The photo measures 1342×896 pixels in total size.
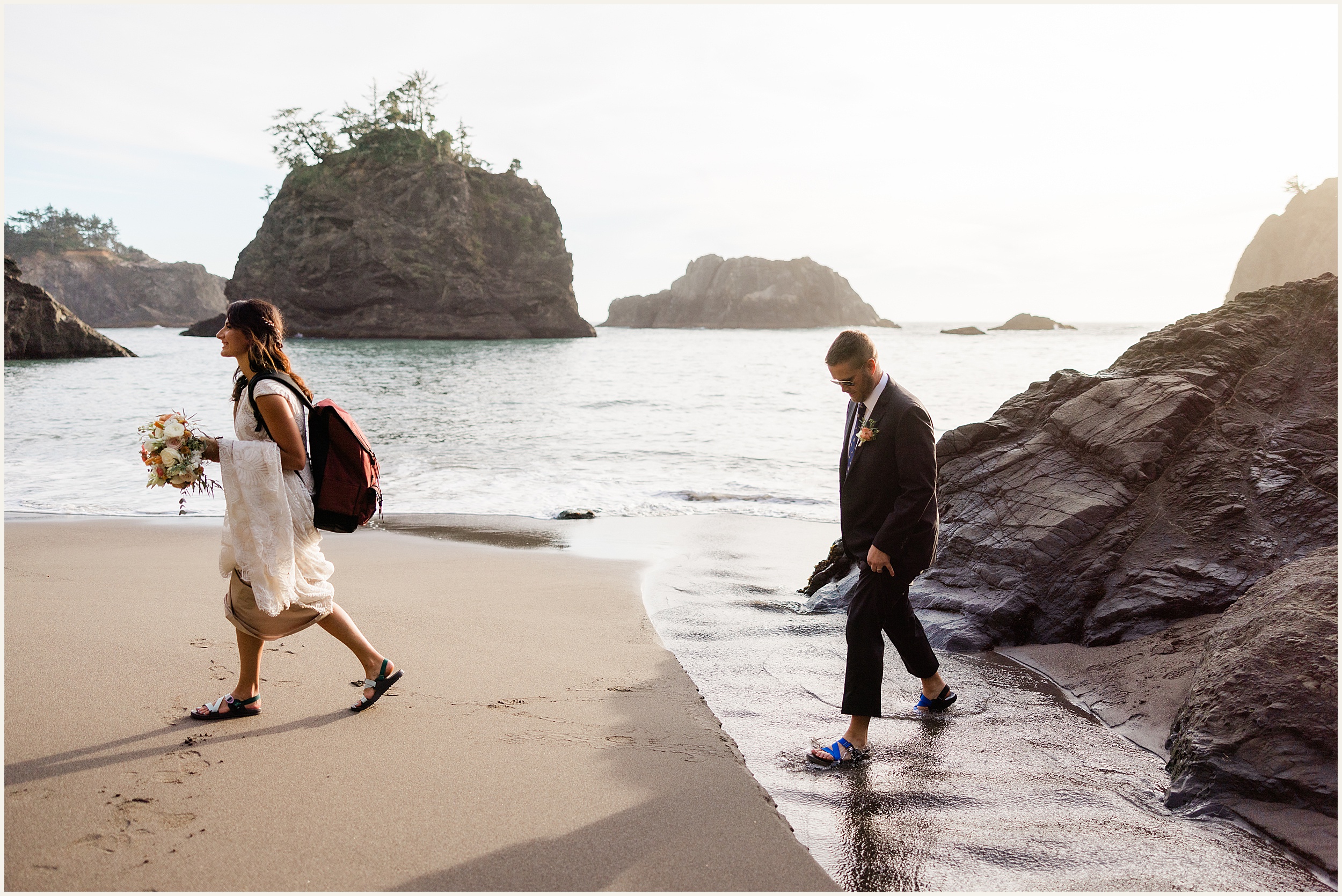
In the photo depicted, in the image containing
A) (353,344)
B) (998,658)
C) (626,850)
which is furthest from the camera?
(353,344)

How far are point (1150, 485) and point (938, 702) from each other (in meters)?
2.26

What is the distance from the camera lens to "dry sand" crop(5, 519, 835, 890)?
2557 mm

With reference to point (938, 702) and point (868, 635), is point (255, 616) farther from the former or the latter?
point (938, 702)

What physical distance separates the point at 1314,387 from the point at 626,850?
17.8 ft

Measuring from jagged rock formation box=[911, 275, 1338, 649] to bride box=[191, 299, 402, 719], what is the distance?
3.71 metres

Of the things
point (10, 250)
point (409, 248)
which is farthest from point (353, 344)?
point (10, 250)

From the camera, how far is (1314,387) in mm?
A: 5293

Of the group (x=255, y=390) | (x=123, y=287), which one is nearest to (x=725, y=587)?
(x=255, y=390)

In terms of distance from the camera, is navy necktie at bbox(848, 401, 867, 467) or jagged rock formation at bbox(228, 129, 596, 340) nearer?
navy necktie at bbox(848, 401, 867, 467)

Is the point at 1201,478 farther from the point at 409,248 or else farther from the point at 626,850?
the point at 409,248

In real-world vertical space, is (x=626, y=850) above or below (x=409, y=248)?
below

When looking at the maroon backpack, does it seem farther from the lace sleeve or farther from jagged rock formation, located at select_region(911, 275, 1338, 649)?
jagged rock formation, located at select_region(911, 275, 1338, 649)

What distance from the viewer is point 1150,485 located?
16.6 feet

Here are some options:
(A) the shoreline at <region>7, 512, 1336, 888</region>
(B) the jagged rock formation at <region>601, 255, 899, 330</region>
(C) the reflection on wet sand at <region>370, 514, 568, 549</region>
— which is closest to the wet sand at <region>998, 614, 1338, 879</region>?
(A) the shoreline at <region>7, 512, 1336, 888</region>
